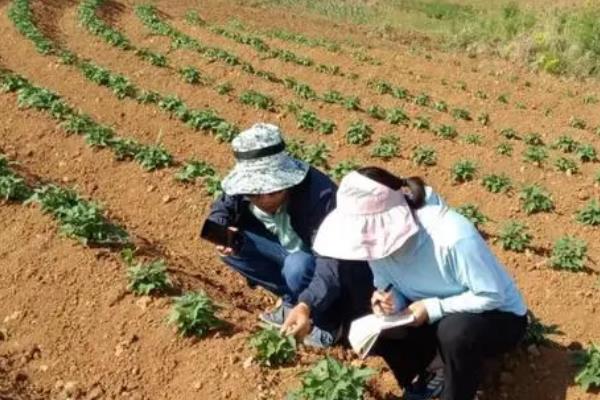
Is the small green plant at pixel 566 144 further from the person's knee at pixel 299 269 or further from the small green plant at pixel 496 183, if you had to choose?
the person's knee at pixel 299 269

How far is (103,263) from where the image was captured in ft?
18.6

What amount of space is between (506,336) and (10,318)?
314 centimetres

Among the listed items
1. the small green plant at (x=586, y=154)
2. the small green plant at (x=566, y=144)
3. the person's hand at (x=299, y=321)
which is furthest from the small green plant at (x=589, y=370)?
the small green plant at (x=566, y=144)

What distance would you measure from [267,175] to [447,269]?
1135 millimetres

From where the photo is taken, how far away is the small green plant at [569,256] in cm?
625

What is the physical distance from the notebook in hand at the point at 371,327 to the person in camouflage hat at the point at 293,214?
0.30 metres

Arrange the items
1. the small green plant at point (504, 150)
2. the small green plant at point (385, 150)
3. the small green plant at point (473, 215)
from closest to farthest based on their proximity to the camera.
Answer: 1. the small green plant at point (473, 215)
2. the small green plant at point (385, 150)
3. the small green plant at point (504, 150)

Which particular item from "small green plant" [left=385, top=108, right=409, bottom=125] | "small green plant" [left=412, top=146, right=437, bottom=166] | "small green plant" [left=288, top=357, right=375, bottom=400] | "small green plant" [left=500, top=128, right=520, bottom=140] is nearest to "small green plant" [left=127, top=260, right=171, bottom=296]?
"small green plant" [left=288, top=357, right=375, bottom=400]

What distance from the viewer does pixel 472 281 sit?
3.77 metres

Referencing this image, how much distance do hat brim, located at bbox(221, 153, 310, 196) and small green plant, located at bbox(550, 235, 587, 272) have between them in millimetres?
2649

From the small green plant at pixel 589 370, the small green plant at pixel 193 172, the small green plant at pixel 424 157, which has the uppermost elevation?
the small green plant at pixel 589 370

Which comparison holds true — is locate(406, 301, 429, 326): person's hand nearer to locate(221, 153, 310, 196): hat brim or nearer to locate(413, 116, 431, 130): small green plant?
locate(221, 153, 310, 196): hat brim

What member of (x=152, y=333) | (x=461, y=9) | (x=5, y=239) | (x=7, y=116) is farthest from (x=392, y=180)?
(x=461, y=9)

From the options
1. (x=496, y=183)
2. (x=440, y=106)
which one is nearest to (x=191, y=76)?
(x=440, y=106)
